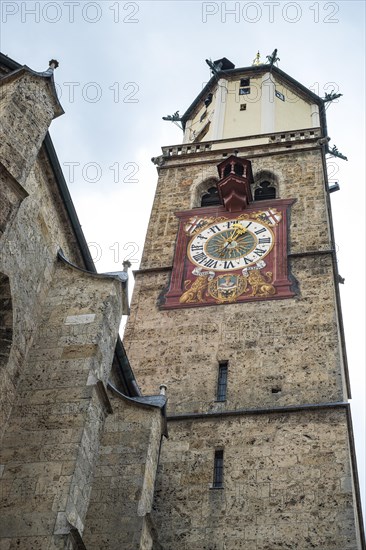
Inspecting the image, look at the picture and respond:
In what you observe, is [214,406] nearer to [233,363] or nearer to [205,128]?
[233,363]

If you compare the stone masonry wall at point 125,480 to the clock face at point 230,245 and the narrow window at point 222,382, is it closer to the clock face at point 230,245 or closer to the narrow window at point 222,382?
the narrow window at point 222,382

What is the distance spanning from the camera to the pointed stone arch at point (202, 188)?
2270 centimetres

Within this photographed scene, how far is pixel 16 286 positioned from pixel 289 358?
7.81m

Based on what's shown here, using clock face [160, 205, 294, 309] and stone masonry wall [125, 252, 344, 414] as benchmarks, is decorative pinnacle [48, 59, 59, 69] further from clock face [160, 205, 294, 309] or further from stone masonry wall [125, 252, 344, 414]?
clock face [160, 205, 294, 309]

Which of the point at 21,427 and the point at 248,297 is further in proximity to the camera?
the point at 248,297

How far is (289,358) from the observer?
1673 cm

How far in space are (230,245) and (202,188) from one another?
344cm

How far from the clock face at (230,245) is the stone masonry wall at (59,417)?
827 centimetres

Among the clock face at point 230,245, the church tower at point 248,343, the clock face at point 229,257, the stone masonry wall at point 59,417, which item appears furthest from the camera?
the clock face at point 230,245

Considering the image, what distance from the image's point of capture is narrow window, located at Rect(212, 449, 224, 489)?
1467 cm

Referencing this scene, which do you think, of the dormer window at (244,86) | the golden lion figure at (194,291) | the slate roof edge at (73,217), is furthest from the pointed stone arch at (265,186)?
the slate roof edge at (73,217)

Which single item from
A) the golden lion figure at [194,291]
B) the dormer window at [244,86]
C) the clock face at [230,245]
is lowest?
the golden lion figure at [194,291]

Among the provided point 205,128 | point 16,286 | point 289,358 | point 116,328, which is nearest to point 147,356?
point 289,358

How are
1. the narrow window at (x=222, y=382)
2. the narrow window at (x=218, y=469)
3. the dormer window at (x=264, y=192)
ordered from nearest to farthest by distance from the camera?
1. the narrow window at (x=218, y=469)
2. the narrow window at (x=222, y=382)
3. the dormer window at (x=264, y=192)
